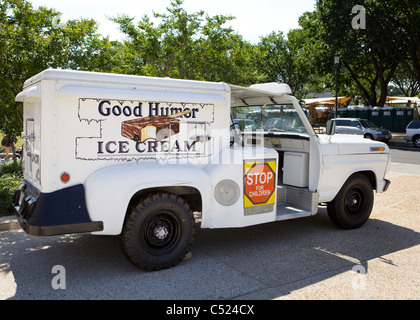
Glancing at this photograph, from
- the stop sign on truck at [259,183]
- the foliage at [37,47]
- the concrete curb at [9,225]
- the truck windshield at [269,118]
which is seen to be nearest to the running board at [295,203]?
the stop sign on truck at [259,183]

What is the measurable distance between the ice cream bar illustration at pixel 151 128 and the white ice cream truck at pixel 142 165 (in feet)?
0.04

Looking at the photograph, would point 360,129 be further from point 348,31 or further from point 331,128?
point 331,128

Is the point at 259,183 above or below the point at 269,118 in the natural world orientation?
below

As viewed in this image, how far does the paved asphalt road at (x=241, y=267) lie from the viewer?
3982mm

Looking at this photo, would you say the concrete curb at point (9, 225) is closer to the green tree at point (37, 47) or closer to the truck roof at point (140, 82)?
the truck roof at point (140, 82)

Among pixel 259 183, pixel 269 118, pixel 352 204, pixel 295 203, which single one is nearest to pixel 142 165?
pixel 259 183

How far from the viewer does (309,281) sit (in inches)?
168

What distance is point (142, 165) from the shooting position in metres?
4.46

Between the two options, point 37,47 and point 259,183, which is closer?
point 259,183

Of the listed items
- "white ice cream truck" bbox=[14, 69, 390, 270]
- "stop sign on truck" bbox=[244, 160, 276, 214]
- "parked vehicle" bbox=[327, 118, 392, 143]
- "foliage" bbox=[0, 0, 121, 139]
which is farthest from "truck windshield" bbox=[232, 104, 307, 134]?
"parked vehicle" bbox=[327, 118, 392, 143]

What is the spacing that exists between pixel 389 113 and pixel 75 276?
3185 centimetres

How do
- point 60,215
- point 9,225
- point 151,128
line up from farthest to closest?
point 9,225 → point 151,128 → point 60,215

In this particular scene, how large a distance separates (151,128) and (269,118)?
2.53m
